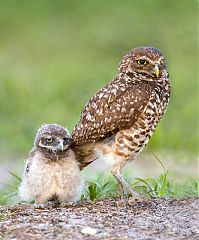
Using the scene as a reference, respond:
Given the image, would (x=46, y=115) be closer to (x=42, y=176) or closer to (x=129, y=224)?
(x=42, y=176)

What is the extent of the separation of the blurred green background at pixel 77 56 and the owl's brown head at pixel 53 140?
113 inches

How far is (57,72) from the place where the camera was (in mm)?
13820

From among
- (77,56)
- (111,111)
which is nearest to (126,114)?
(111,111)

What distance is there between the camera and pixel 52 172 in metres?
7.09

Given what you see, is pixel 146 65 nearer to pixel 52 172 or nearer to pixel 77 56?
pixel 52 172

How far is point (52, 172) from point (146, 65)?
43.8 inches

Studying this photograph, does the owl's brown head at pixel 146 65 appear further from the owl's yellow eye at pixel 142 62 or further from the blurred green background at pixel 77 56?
the blurred green background at pixel 77 56

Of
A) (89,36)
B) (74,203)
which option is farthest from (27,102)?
(74,203)

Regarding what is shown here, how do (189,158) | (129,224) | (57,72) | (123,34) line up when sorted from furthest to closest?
(123,34) → (57,72) → (189,158) → (129,224)

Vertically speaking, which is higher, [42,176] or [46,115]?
[46,115]

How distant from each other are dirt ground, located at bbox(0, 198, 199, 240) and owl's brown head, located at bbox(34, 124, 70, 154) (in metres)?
0.44

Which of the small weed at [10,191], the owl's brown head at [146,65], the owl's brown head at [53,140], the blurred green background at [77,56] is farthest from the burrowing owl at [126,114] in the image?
the blurred green background at [77,56]

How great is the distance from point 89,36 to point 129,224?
10038mm

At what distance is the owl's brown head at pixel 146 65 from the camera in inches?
285
